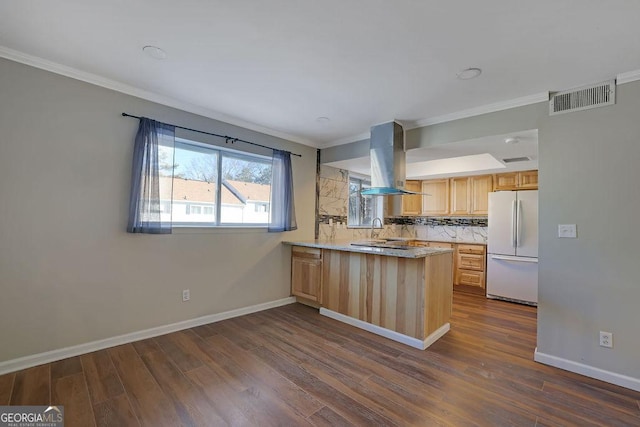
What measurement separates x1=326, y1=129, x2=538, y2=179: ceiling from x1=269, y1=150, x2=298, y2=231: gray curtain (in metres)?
0.87

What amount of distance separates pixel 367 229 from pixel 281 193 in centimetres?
215

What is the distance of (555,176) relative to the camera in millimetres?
2463

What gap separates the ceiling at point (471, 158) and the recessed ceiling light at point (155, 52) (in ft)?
8.60

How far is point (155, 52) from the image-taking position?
209 centimetres

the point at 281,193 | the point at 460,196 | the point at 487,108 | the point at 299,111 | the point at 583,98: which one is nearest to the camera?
the point at 583,98

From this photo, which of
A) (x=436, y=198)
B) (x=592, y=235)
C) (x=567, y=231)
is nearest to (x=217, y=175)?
(x=567, y=231)

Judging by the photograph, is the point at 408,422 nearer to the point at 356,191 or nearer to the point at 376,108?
the point at 376,108

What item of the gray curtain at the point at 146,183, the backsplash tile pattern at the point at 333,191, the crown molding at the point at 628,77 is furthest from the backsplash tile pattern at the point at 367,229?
the crown molding at the point at 628,77

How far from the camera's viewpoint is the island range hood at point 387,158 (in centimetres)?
333

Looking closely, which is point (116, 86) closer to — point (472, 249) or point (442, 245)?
point (442, 245)

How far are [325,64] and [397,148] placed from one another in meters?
1.50

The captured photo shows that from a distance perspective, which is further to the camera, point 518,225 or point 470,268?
point 470,268

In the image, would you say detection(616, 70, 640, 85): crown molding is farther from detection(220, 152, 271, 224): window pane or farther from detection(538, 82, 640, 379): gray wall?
detection(220, 152, 271, 224): window pane

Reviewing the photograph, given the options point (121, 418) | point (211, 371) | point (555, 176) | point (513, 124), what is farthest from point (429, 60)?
point (121, 418)
